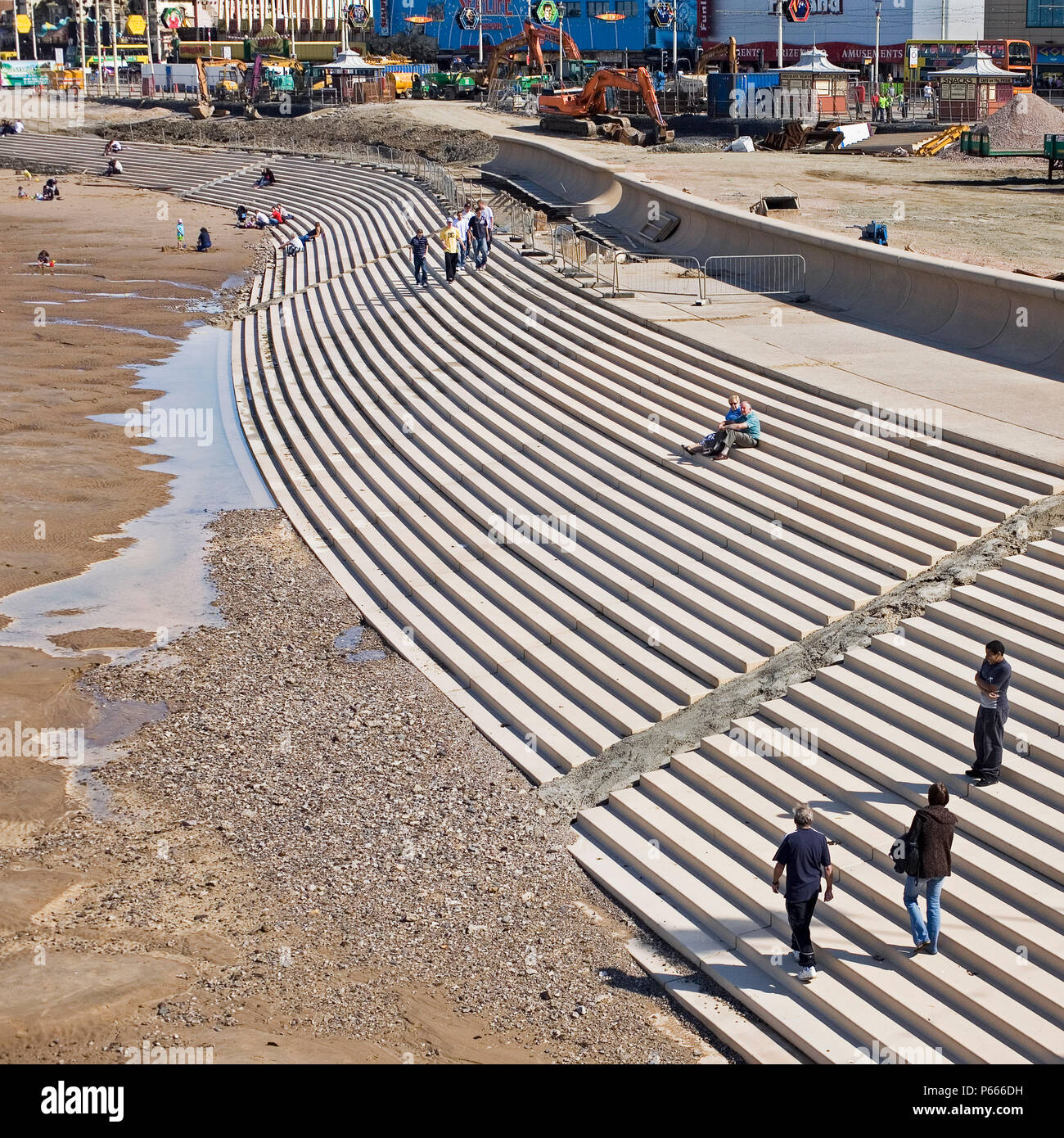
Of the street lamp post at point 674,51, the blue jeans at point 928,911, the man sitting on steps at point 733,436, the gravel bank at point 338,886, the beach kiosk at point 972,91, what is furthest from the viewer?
the street lamp post at point 674,51

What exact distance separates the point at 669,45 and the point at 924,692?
100 meters

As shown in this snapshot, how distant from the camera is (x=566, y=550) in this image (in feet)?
57.9

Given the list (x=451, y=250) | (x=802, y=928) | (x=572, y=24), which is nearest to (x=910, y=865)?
(x=802, y=928)

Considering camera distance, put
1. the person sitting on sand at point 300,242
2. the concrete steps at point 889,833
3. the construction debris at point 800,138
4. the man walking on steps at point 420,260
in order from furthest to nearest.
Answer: the construction debris at point 800,138, the person sitting on sand at point 300,242, the man walking on steps at point 420,260, the concrete steps at point 889,833

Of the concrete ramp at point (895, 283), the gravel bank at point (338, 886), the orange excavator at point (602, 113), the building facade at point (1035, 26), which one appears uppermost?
the building facade at point (1035, 26)

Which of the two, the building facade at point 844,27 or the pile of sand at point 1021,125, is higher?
the building facade at point 844,27

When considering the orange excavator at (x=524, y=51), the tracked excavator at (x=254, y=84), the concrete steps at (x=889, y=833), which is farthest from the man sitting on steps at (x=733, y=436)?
the tracked excavator at (x=254, y=84)

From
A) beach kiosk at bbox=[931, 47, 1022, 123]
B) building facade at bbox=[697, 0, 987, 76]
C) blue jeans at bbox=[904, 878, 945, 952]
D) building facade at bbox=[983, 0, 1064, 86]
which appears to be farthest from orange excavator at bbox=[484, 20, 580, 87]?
blue jeans at bbox=[904, 878, 945, 952]

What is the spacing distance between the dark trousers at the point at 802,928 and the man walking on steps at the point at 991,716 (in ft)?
6.95

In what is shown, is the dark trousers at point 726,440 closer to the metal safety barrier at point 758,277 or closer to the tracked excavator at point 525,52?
the metal safety barrier at point 758,277

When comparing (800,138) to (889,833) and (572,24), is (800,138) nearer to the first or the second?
(889,833)

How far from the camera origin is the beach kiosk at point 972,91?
59188 millimetres

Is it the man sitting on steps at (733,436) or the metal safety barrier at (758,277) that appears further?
the metal safety barrier at (758,277)

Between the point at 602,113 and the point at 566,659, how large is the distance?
48.7 metres
